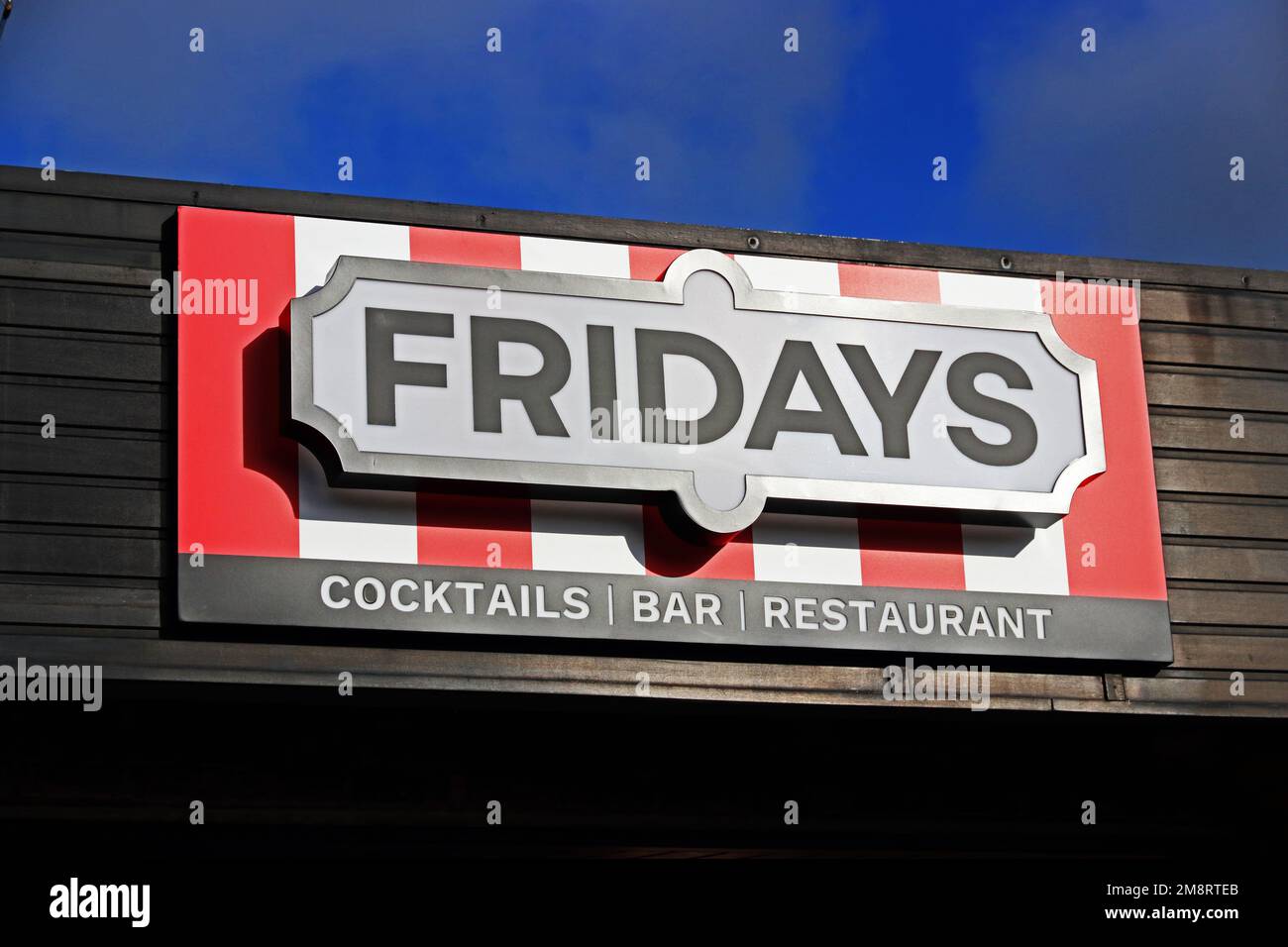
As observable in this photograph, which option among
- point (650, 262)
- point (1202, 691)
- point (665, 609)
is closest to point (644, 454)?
point (665, 609)

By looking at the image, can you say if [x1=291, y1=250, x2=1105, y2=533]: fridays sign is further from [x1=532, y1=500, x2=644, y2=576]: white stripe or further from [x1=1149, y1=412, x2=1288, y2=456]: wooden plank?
[x1=1149, y1=412, x2=1288, y2=456]: wooden plank

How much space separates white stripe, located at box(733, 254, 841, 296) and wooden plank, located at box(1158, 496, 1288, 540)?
3.94 feet

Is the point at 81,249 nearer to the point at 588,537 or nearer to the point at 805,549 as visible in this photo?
the point at 588,537

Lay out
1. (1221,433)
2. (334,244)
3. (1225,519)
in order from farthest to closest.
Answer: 1. (1221,433)
2. (1225,519)
3. (334,244)

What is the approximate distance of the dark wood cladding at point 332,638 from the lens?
4461 millimetres

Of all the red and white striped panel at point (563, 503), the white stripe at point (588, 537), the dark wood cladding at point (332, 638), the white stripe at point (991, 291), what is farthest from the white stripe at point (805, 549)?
the white stripe at point (991, 291)

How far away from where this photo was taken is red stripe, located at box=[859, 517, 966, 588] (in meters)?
5.02

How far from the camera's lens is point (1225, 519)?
543 centimetres

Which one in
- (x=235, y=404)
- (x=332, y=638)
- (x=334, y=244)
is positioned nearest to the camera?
(x=332, y=638)

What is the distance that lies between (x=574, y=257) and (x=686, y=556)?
941mm

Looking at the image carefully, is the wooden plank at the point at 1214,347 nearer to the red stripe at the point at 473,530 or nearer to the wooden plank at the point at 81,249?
the red stripe at the point at 473,530

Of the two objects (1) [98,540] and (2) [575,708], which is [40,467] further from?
(2) [575,708]

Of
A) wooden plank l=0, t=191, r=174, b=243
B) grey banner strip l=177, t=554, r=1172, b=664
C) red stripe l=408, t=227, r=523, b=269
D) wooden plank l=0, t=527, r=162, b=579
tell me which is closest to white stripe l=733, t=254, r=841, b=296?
red stripe l=408, t=227, r=523, b=269
